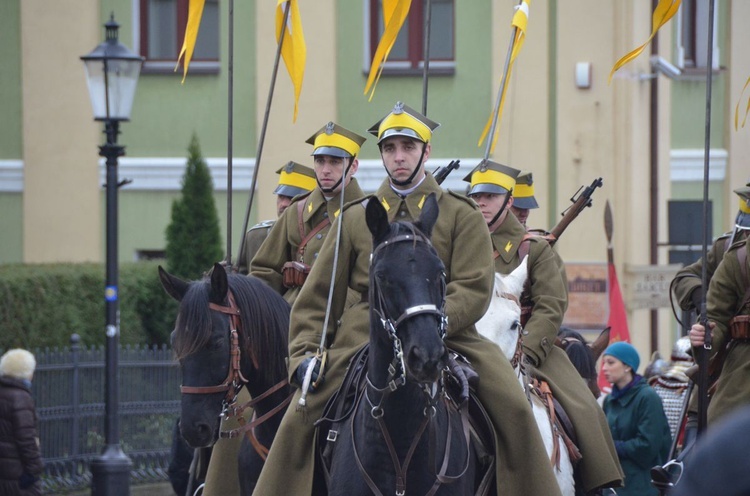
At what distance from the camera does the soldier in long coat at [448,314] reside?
21.2ft

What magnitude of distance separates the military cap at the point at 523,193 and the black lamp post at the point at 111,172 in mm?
4164

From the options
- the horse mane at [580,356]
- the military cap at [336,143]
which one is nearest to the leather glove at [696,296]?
the horse mane at [580,356]

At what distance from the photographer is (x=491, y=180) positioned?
889cm

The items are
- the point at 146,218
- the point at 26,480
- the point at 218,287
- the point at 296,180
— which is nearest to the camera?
the point at 218,287

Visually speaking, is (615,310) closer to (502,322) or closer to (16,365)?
(16,365)

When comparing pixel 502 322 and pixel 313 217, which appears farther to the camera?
pixel 313 217

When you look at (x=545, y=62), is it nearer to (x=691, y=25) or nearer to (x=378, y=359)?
(x=691, y=25)

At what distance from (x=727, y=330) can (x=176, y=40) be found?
46.3 feet

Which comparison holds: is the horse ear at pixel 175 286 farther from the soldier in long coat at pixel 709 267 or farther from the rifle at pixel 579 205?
the rifle at pixel 579 205

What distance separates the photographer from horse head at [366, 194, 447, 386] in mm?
5223

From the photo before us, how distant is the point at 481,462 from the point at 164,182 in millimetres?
14781

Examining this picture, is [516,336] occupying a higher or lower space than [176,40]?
lower

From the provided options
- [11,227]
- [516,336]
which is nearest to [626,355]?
[516,336]

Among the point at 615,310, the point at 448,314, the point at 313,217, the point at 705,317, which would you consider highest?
the point at 313,217
